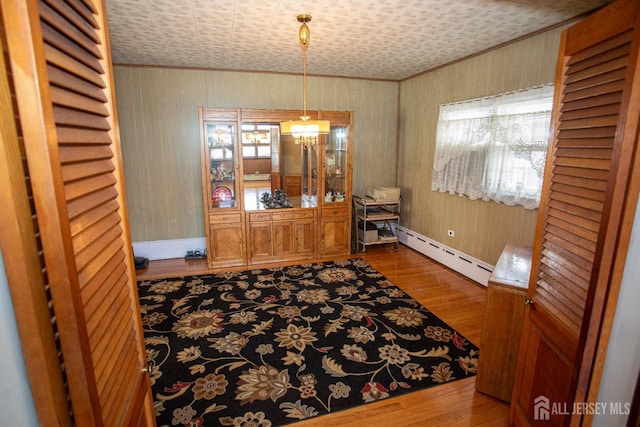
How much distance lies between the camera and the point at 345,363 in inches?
103

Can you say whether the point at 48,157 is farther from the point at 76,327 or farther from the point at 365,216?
the point at 365,216

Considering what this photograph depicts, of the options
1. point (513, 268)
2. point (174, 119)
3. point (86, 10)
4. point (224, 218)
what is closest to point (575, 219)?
point (513, 268)

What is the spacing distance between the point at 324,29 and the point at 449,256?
11.0 ft

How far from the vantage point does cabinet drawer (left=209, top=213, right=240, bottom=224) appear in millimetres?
4539

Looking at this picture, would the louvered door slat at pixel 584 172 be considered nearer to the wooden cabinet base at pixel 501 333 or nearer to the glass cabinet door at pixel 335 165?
the wooden cabinet base at pixel 501 333

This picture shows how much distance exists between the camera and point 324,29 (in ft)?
10.5

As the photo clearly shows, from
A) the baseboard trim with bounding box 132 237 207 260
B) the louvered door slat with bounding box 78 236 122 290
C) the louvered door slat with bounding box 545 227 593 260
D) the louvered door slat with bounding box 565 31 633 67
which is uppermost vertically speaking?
the louvered door slat with bounding box 565 31 633 67

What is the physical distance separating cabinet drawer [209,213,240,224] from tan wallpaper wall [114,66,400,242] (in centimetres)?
65

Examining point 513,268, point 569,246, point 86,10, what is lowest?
point 513,268

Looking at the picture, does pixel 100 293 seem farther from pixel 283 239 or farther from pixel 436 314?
pixel 283 239

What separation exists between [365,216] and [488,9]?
3077 millimetres

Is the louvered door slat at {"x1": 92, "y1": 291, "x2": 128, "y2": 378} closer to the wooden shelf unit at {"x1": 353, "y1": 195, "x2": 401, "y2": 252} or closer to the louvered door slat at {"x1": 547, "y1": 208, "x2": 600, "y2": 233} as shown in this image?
the louvered door slat at {"x1": 547, "y1": 208, "x2": 600, "y2": 233}

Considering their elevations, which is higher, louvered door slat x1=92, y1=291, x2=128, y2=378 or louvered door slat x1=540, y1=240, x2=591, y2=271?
louvered door slat x1=540, y1=240, x2=591, y2=271

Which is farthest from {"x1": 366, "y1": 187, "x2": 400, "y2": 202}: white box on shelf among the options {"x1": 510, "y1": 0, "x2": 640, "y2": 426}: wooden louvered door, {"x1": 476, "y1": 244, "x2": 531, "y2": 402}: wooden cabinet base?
{"x1": 510, "y1": 0, "x2": 640, "y2": 426}: wooden louvered door
